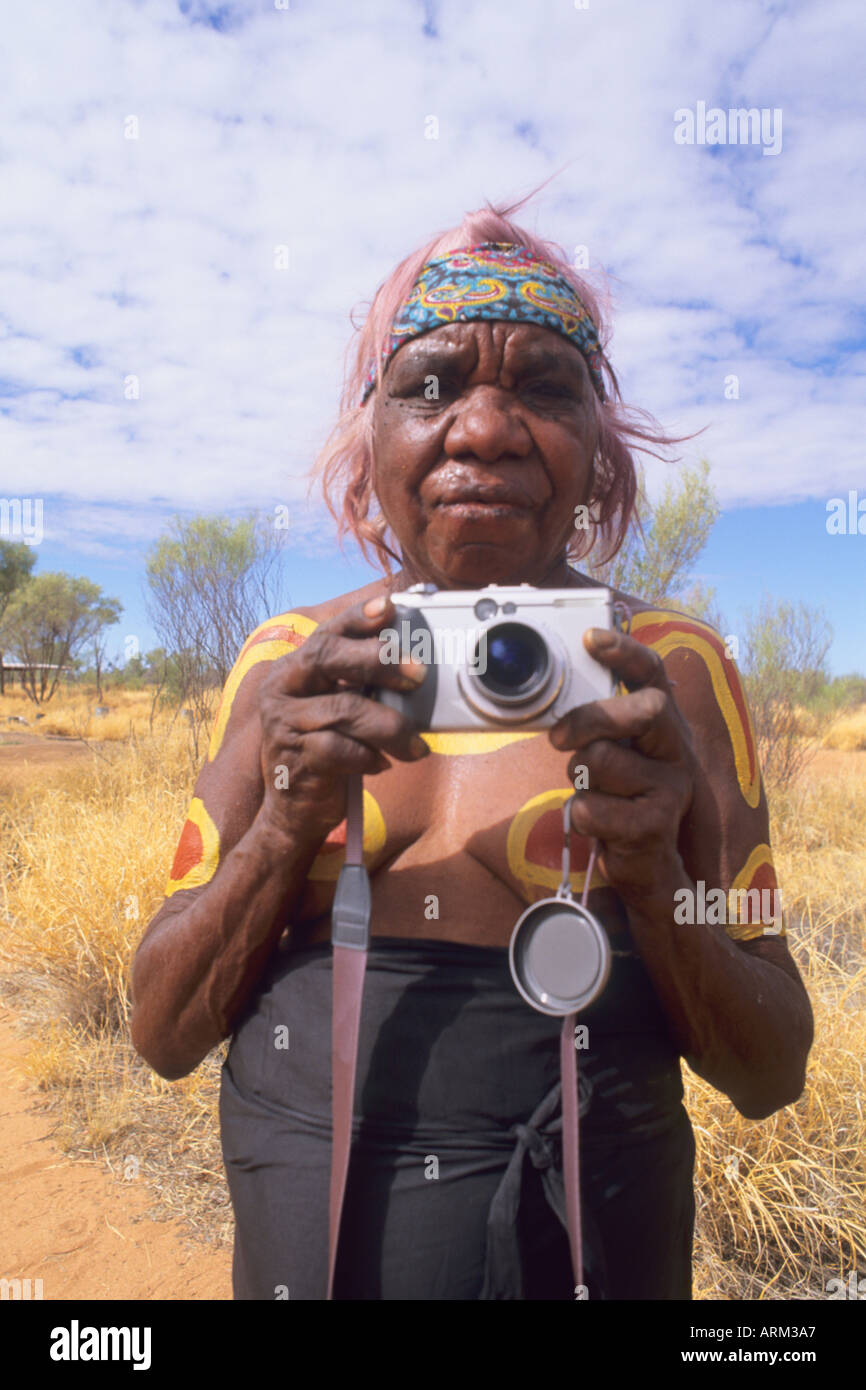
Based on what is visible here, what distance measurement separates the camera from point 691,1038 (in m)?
1.41

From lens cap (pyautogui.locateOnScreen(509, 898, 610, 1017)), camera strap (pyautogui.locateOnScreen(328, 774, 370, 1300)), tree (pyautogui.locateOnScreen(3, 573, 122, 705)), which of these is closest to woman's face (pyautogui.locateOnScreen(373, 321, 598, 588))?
camera strap (pyautogui.locateOnScreen(328, 774, 370, 1300))

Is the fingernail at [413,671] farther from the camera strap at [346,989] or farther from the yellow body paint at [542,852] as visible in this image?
the yellow body paint at [542,852]

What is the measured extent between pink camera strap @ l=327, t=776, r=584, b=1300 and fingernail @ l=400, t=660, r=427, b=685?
0.19 m

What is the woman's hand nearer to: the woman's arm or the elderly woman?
the elderly woman

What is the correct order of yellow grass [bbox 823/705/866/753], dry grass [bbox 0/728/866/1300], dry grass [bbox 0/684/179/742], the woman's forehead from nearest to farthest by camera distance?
1. the woman's forehead
2. dry grass [bbox 0/728/866/1300]
3. dry grass [bbox 0/684/179/742]
4. yellow grass [bbox 823/705/866/753]

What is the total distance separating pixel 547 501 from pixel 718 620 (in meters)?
9.57

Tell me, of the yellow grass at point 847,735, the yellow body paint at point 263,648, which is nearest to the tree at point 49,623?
the yellow grass at point 847,735

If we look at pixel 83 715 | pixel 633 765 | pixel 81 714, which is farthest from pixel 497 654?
pixel 81 714

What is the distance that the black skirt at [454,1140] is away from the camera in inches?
50.8

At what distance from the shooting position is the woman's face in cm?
150

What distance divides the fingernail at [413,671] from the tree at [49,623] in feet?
101

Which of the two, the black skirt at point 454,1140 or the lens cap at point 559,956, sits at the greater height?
the lens cap at point 559,956

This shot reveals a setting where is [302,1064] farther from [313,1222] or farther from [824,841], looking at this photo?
[824,841]

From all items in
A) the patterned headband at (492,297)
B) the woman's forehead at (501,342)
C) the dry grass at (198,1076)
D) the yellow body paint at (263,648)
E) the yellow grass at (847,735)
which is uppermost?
the yellow grass at (847,735)
